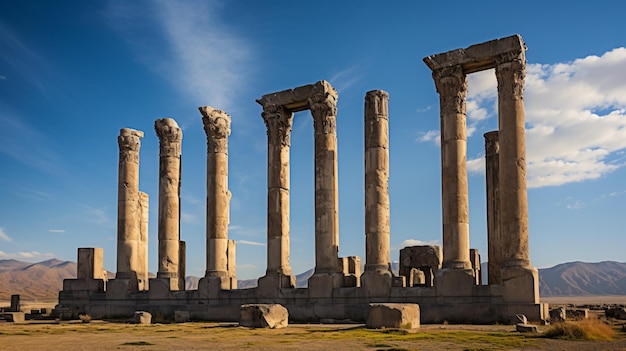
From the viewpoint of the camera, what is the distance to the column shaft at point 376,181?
2725 cm

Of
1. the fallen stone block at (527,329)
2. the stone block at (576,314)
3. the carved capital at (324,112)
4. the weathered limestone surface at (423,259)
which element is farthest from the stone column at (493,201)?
the fallen stone block at (527,329)

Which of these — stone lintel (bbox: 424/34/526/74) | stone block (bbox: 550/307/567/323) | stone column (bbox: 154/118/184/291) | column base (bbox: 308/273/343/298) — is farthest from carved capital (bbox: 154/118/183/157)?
stone block (bbox: 550/307/567/323)

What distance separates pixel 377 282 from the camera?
86.5 feet

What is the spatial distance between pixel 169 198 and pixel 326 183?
850cm

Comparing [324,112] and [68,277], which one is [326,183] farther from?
[68,277]

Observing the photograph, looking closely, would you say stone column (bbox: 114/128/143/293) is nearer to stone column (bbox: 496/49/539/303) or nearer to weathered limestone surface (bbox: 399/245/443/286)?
weathered limestone surface (bbox: 399/245/443/286)

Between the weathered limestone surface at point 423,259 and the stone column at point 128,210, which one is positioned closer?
the stone column at point 128,210

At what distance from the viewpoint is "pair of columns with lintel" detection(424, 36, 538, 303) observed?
77.7 feet

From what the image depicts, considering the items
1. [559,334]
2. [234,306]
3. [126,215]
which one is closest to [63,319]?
[126,215]

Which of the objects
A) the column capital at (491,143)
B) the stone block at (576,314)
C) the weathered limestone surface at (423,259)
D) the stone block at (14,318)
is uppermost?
the column capital at (491,143)

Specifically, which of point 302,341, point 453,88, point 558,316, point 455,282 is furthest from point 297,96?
point 302,341

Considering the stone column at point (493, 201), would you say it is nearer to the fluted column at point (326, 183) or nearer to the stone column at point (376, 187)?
the stone column at point (376, 187)

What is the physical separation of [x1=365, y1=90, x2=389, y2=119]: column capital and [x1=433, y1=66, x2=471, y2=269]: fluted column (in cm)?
246

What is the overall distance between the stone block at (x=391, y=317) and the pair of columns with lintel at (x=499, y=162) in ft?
15.9
